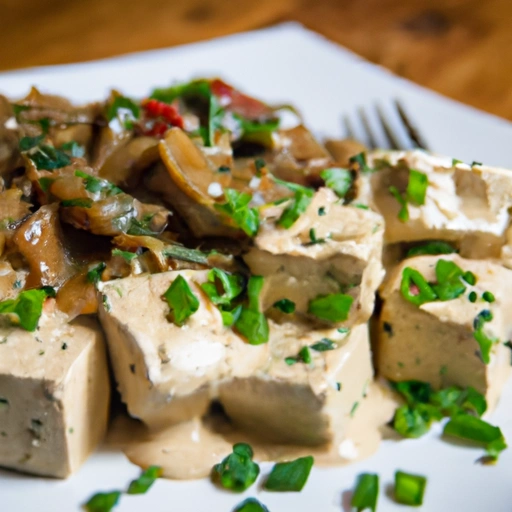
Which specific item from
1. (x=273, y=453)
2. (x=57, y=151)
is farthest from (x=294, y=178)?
(x=273, y=453)

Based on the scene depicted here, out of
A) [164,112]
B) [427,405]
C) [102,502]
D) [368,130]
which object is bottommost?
[102,502]

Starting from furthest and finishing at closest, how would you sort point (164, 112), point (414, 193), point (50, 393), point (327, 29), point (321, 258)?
1. point (327, 29)
2. point (164, 112)
3. point (414, 193)
4. point (321, 258)
5. point (50, 393)

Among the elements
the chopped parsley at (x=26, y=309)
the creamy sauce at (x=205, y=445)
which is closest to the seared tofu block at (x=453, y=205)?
the creamy sauce at (x=205, y=445)

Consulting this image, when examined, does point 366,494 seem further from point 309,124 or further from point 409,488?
point 309,124

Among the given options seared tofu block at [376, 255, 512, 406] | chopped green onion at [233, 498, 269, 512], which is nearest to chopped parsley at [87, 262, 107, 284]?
chopped green onion at [233, 498, 269, 512]

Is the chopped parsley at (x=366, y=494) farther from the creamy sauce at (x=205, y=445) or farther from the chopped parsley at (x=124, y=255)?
the chopped parsley at (x=124, y=255)

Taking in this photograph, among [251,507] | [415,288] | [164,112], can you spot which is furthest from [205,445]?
[164,112]

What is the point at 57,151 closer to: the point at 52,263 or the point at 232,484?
the point at 52,263
